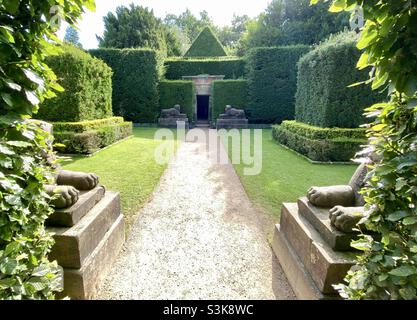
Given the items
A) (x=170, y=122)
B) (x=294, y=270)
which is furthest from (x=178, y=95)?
(x=294, y=270)

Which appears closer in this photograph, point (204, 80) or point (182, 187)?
point (182, 187)

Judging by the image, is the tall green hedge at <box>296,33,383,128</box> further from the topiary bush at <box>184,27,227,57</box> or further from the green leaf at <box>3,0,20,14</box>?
the topiary bush at <box>184,27,227,57</box>

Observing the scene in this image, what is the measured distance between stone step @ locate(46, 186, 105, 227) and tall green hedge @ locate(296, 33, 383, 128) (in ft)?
32.0

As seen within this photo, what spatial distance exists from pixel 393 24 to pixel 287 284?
289cm

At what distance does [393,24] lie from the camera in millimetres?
1434

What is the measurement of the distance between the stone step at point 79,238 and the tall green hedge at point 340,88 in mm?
9725

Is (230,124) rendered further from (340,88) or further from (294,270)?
(294,270)

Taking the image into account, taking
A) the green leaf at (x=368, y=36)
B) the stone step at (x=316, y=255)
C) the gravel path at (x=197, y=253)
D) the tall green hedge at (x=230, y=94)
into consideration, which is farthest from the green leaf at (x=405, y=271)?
the tall green hedge at (x=230, y=94)

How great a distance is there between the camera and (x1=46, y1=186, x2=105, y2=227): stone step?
2674mm

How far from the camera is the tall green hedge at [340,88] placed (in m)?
9.62

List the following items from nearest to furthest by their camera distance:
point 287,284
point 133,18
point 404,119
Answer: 1. point 404,119
2. point 287,284
3. point 133,18

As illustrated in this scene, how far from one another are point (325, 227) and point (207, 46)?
29753mm
